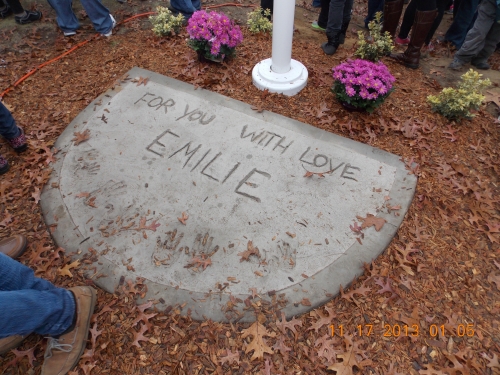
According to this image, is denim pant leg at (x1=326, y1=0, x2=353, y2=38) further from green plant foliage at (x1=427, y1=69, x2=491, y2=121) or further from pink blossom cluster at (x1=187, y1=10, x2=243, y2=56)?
green plant foliage at (x1=427, y1=69, x2=491, y2=121)

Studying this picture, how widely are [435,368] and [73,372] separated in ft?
7.82

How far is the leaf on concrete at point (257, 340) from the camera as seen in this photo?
2150 mm

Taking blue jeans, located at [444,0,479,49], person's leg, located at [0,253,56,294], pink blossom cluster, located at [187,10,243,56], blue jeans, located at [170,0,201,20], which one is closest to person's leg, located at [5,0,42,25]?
blue jeans, located at [170,0,201,20]

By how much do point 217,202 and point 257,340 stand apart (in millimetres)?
1182

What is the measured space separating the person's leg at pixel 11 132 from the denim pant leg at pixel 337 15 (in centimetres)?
397

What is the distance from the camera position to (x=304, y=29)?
5.27 meters

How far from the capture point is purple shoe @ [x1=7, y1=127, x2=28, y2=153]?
128 inches

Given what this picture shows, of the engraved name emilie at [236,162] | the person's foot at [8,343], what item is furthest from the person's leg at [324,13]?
the person's foot at [8,343]

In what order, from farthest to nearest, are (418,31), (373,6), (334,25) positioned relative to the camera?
(373,6)
(334,25)
(418,31)

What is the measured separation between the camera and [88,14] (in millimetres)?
4609

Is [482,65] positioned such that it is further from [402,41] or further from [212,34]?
[212,34]

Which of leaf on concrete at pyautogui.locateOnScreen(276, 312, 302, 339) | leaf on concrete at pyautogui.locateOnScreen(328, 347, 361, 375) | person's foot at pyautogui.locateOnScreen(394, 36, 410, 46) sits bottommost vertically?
leaf on concrete at pyautogui.locateOnScreen(328, 347, 361, 375)

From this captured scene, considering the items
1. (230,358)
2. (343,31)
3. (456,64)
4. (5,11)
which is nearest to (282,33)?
(343,31)

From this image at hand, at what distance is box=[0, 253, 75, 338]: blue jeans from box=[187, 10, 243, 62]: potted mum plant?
311 centimetres
